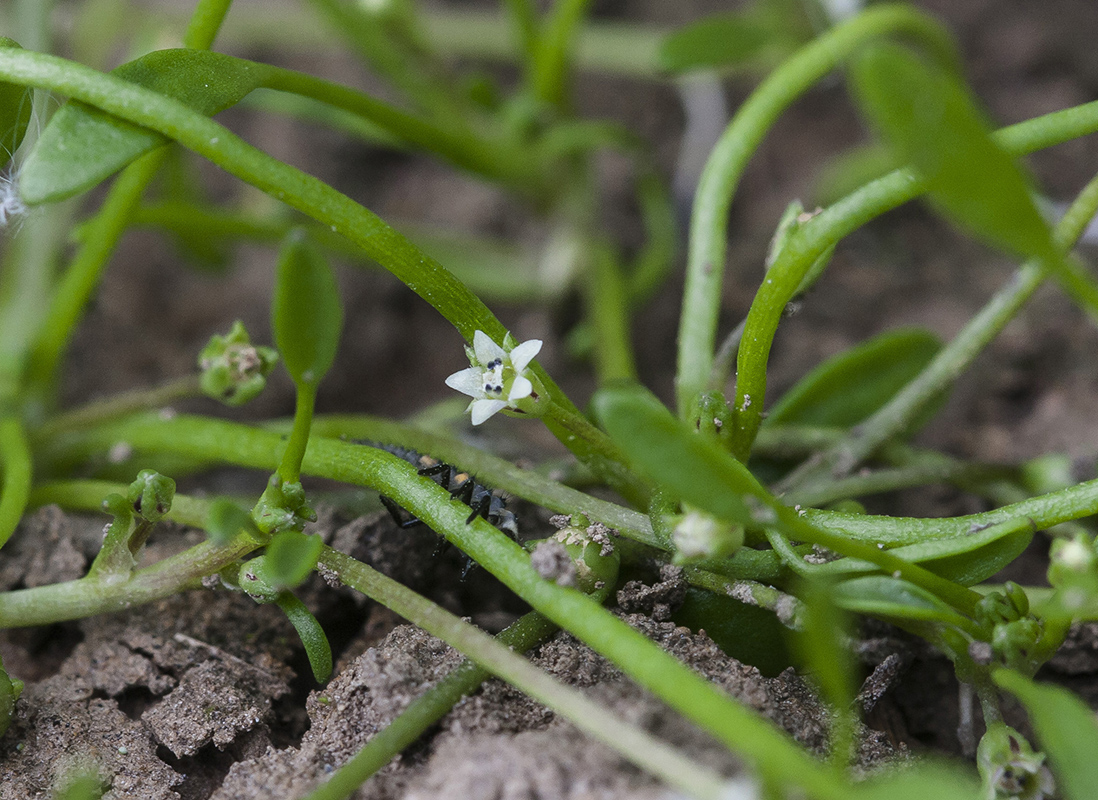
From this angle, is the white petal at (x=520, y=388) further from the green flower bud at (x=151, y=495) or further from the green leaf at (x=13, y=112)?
the green leaf at (x=13, y=112)

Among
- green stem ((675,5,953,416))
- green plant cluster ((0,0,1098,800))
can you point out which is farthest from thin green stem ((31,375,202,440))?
green stem ((675,5,953,416))

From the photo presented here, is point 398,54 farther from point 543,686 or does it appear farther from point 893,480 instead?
point 543,686

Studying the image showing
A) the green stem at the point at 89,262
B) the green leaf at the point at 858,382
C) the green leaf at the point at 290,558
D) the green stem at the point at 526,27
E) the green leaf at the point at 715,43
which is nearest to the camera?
the green leaf at the point at 290,558

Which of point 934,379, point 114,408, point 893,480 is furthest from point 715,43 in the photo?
point 114,408

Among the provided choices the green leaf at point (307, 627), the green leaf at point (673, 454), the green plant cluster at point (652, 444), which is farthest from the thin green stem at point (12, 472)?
the green leaf at point (673, 454)

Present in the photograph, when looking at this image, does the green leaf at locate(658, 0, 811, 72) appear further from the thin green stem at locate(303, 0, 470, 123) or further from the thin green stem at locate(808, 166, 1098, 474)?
the thin green stem at locate(808, 166, 1098, 474)

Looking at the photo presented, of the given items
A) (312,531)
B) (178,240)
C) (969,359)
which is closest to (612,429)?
(312,531)
